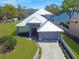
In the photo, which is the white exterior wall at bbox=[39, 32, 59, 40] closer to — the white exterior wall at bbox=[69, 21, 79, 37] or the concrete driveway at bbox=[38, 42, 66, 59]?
the concrete driveway at bbox=[38, 42, 66, 59]

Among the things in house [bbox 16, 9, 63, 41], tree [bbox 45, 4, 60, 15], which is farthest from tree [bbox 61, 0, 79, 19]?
house [bbox 16, 9, 63, 41]

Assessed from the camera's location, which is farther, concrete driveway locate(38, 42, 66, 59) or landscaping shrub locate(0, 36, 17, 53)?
landscaping shrub locate(0, 36, 17, 53)

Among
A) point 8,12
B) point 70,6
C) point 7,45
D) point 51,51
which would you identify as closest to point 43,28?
point 51,51

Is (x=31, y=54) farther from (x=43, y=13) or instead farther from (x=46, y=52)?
(x=43, y=13)

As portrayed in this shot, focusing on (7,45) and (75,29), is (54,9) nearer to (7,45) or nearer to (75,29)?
(75,29)

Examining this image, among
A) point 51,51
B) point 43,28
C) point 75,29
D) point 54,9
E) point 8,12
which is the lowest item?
point 51,51

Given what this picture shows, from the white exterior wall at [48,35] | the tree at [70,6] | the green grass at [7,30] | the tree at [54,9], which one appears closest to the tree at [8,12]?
the tree at [54,9]

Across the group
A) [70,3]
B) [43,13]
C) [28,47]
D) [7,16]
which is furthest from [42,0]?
[28,47]

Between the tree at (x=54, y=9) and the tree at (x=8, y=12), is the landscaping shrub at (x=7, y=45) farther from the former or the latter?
the tree at (x=8, y=12)
